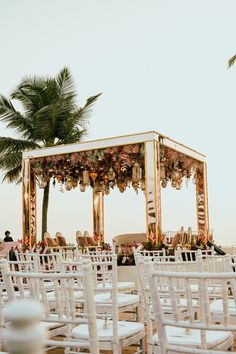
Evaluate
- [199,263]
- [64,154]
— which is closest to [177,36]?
[64,154]

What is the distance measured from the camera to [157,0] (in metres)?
16.0

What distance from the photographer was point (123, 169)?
12.9 meters

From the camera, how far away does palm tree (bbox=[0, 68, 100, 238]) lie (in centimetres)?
1650

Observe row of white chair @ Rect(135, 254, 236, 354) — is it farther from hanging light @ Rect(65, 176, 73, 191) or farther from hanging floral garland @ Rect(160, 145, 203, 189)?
hanging light @ Rect(65, 176, 73, 191)

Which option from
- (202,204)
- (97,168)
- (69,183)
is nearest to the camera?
(202,204)

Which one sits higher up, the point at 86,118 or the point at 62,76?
the point at 62,76

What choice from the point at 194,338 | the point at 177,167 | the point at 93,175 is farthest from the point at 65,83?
the point at 194,338

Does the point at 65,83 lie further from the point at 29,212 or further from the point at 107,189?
the point at 29,212

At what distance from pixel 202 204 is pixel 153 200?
323 centimetres

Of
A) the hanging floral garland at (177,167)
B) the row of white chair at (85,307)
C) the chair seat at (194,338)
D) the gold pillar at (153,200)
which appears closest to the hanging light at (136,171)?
the hanging floral garland at (177,167)

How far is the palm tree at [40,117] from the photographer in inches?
650

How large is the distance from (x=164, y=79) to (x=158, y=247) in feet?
29.2

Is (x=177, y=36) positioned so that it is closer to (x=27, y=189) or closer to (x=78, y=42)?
(x=78, y=42)

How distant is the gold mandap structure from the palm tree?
10.5 ft
